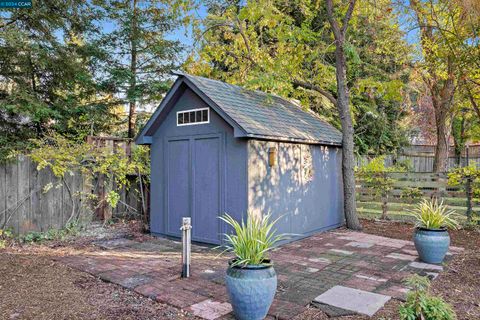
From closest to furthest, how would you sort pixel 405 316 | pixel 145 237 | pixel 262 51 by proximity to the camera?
pixel 405 316 → pixel 145 237 → pixel 262 51

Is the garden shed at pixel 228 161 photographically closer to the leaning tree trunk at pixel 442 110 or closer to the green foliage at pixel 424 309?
the green foliage at pixel 424 309

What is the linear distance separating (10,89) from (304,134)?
24.8 feet

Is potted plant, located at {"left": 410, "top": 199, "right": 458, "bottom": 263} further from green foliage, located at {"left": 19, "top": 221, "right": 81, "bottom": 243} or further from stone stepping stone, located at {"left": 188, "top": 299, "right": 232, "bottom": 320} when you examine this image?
green foliage, located at {"left": 19, "top": 221, "right": 81, "bottom": 243}

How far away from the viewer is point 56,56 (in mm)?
9062

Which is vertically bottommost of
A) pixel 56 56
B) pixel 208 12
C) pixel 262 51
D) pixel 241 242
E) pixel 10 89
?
pixel 241 242

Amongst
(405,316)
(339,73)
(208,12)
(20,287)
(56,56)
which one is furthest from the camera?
(208,12)

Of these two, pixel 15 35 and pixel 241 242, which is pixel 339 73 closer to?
pixel 241 242

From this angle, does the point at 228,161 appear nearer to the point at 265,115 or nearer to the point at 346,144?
the point at 265,115

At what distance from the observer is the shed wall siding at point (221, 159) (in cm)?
606

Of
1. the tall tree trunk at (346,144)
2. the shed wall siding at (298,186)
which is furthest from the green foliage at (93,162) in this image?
the tall tree trunk at (346,144)

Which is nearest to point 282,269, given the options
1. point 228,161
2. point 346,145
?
point 228,161

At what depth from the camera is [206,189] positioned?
21.4ft

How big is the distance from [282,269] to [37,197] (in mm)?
4838

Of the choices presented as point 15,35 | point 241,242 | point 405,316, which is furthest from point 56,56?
point 405,316
